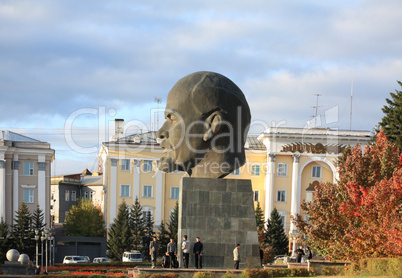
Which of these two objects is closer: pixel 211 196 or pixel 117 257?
pixel 211 196

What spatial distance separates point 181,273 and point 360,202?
787 centimetres

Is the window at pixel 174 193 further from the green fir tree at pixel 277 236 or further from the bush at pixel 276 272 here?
the bush at pixel 276 272

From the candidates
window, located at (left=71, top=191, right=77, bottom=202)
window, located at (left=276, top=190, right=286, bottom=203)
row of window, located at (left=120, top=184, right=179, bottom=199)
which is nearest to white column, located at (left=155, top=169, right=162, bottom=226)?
row of window, located at (left=120, top=184, right=179, bottom=199)

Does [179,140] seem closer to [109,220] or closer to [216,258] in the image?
[216,258]

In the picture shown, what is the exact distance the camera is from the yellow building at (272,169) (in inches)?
2667

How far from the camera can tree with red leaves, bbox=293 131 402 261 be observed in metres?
21.5

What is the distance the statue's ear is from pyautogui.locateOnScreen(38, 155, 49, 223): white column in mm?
46742

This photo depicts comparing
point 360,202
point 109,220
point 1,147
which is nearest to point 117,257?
point 109,220

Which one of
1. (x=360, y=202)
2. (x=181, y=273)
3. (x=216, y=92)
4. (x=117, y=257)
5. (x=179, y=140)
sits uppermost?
(x=216, y=92)

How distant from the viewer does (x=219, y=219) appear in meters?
20.0

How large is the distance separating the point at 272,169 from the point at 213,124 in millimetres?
49252

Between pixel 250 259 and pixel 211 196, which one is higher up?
pixel 211 196

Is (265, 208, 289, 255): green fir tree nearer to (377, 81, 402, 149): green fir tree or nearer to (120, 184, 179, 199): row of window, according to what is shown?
(120, 184, 179, 199): row of window

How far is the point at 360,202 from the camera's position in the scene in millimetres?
23031
